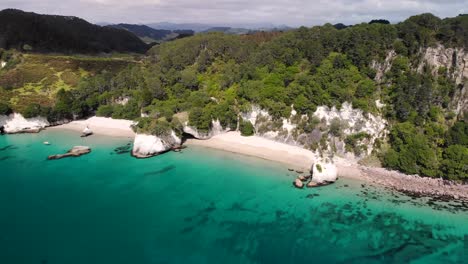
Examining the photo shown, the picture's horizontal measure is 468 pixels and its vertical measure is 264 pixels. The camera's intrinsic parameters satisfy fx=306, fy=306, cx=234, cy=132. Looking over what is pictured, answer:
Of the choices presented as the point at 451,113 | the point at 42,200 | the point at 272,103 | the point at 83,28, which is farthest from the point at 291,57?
the point at 83,28

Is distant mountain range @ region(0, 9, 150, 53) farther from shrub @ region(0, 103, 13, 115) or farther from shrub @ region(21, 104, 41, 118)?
shrub @ region(21, 104, 41, 118)

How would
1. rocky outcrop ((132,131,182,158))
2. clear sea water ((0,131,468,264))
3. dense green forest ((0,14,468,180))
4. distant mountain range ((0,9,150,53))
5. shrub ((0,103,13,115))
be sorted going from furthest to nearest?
distant mountain range ((0,9,150,53))
shrub ((0,103,13,115))
rocky outcrop ((132,131,182,158))
dense green forest ((0,14,468,180))
clear sea water ((0,131,468,264))

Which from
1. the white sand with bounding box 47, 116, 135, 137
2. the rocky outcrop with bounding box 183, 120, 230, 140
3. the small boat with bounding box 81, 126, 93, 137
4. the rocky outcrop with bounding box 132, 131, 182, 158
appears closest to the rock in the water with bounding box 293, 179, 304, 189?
the rocky outcrop with bounding box 183, 120, 230, 140

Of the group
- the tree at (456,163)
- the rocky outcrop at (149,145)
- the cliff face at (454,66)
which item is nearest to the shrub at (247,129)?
the rocky outcrop at (149,145)

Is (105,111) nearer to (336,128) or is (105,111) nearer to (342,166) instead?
(336,128)

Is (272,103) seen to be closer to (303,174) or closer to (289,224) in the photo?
(303,174)

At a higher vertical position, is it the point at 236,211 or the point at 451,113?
the point at 451,113
